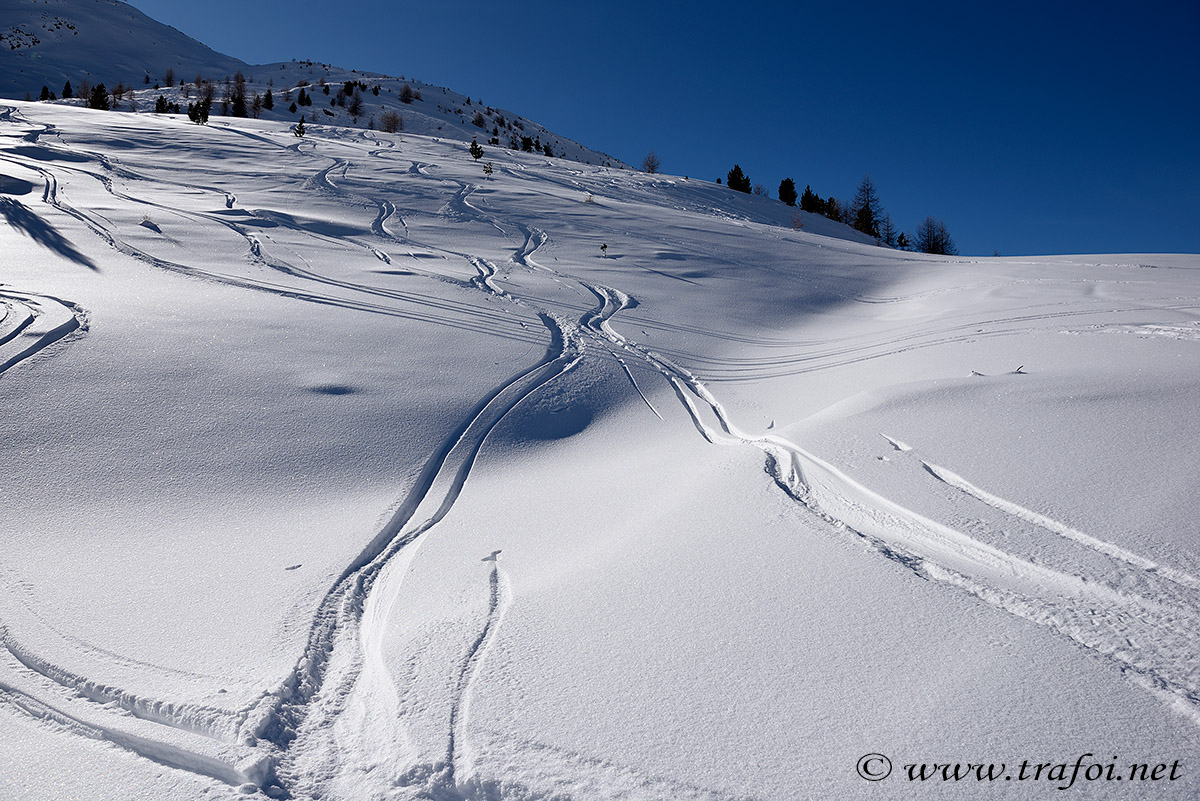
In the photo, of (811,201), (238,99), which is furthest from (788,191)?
(238,99)

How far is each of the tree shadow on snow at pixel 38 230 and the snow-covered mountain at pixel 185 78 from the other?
23.9 meters

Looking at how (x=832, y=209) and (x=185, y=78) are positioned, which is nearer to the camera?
(x=832, y=209)

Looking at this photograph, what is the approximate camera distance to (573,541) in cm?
341

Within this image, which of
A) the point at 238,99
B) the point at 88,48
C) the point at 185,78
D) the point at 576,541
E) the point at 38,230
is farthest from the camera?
the point at 88,48

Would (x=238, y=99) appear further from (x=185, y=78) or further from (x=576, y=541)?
(x=576, y=541)

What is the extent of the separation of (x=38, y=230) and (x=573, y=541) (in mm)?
9483

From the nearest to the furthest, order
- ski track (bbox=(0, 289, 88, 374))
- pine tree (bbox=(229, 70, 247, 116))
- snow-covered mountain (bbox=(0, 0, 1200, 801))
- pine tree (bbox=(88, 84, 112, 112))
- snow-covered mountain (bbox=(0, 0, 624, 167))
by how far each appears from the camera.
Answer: snow-covered mountain (bbox=(0, 0, 1200, 801))
ski track (bbox=(0, 289, 88, 374))
pine tree (bbox=(88, 84, 112, 112))
pine tree (bbox=(229, 70, 247, 116))
snow-covered mountain (bbox=(0, 0, 624, 167))

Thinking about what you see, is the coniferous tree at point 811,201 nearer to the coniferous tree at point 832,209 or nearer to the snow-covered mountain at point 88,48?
the coniferous tree at point 832,209

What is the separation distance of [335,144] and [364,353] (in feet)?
58.4

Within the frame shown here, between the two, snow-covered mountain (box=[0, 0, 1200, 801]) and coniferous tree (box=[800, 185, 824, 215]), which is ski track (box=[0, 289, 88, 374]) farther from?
coniferous tree (box=[800, 185, 824, 215])

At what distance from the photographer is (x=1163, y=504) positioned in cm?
275

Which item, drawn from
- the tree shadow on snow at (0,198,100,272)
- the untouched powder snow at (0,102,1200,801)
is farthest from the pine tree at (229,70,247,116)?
the untouched powder snow at (0,102,1200,801)

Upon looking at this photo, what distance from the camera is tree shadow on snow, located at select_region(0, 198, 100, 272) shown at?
7.38m

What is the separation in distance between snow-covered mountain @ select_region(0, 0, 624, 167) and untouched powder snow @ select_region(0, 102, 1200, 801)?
95.8 feet
